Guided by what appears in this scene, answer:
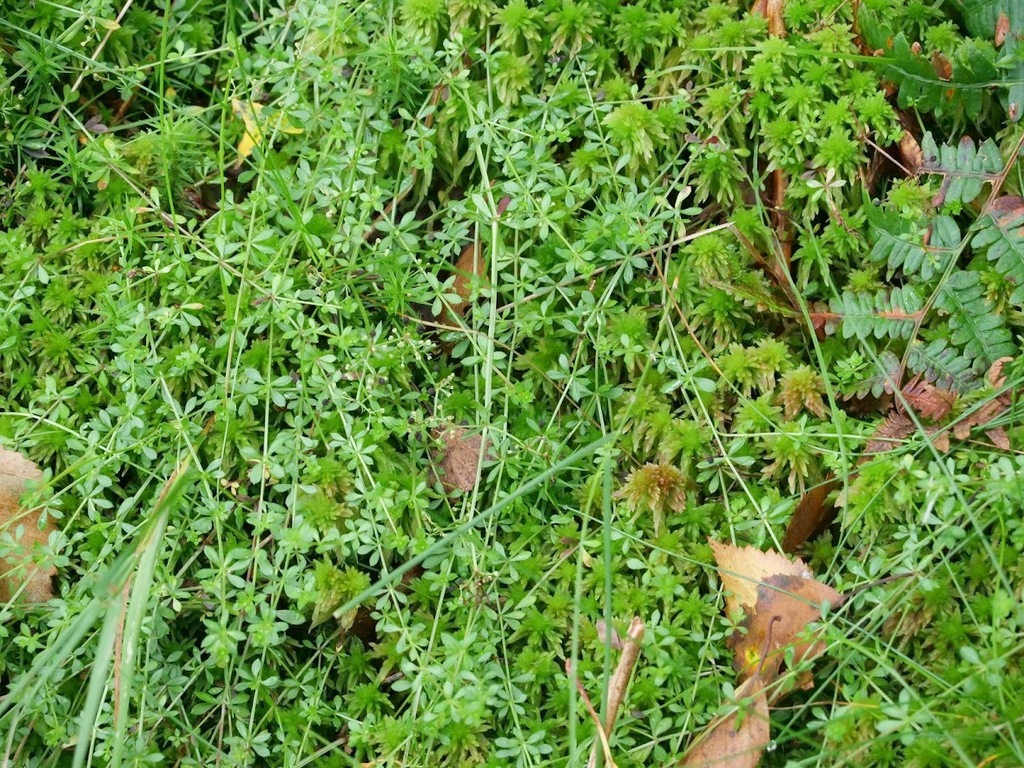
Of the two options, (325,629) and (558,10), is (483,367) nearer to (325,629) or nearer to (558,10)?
(325,629)

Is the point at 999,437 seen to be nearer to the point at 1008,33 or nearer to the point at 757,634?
the point at 757,634

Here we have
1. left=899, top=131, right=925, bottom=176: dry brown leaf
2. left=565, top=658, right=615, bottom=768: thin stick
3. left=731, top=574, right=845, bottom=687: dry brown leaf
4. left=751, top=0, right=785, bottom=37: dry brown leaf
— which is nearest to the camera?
left=565, top=658, right=615, bottom=768: thin stick

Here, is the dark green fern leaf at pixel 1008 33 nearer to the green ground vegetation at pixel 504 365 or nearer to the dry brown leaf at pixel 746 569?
the green ground vegetation at pixel 504 365

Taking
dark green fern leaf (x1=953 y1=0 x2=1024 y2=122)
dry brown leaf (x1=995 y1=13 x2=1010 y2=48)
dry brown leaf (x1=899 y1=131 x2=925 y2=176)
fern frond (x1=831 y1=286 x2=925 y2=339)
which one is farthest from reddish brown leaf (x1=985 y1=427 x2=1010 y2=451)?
dry brown leaf (x1=995 y1=13 x2=1010 y2=48)

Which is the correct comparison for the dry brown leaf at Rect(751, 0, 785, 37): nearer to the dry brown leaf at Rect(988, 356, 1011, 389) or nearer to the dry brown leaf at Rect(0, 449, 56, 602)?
the dry brown leaf at Rect(988, 356, 1011, 389)

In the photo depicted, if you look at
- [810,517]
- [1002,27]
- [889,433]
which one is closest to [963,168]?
[1002,27]
